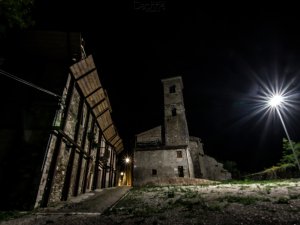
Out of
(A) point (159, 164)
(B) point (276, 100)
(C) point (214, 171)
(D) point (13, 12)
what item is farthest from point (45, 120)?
(C) point (214, 171)

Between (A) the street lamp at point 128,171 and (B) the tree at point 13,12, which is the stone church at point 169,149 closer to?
(A) the street lamp at point 128,171

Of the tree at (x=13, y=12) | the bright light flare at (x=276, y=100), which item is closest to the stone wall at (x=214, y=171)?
the bright light flare at (x=276, y=100)

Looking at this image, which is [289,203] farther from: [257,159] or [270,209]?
[257,159]

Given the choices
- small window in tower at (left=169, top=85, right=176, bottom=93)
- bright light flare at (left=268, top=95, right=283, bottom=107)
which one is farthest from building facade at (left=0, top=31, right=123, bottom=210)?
small window in tower at (left=169, top=85, right=176, bottom=93)

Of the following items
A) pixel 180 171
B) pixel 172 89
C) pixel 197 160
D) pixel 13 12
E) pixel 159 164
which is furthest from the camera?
pixel 172 89

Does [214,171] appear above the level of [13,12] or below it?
below

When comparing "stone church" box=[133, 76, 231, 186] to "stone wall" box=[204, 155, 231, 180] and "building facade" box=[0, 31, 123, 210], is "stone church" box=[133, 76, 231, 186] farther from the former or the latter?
"building facade" box=[0, 31, 123, 210]

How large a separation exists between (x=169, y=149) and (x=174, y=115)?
→ 7041mm

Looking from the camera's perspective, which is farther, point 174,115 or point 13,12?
point 174,115

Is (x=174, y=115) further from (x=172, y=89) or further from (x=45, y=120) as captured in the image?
(x=45, y=120)

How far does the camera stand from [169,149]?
89.9 feet

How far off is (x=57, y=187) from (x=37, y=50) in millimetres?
8379

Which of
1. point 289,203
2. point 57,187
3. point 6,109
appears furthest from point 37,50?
point 289,203

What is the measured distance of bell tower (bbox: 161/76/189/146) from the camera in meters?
28.8
